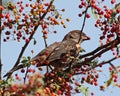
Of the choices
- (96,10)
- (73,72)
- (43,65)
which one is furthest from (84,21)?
(43,65)

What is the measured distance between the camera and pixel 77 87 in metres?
4.96

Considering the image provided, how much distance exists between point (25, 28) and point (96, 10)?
126 cm

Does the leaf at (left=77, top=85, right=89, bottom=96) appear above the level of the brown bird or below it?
below

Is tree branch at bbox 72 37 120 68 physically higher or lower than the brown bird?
lower

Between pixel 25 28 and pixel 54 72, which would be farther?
pixel 25 28

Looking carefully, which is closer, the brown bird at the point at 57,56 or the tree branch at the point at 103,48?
the tree branch at the point at 103,48

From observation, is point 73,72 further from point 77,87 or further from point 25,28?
point 25,28

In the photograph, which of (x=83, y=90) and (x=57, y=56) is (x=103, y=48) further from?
(x=57, y=56)

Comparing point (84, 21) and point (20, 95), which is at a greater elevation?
point (84, 21)

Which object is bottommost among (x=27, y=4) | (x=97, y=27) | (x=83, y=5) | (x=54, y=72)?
(x=54, y=72)

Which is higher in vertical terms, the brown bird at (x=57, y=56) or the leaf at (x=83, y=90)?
the brown bird at (x=57, y=56)

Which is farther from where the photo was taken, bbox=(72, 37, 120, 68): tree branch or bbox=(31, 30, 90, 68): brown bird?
bbox=(31, 30, 90, 68): brown bird

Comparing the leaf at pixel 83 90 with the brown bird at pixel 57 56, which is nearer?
the leaf at pixel 83 90

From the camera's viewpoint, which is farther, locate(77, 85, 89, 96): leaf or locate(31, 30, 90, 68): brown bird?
locate(31, 30, 90, 68): brown bird
